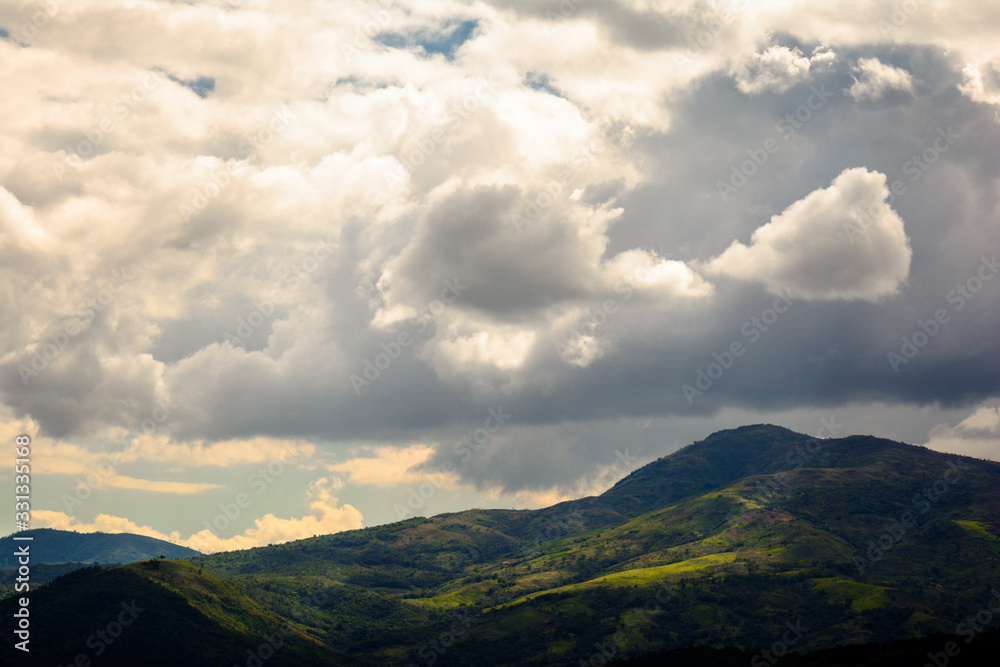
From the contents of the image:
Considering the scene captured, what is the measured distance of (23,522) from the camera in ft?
595

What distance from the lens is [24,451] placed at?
17300 cm

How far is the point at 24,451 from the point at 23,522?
1963 centimetres

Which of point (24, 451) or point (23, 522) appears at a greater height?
point (24, 451)
